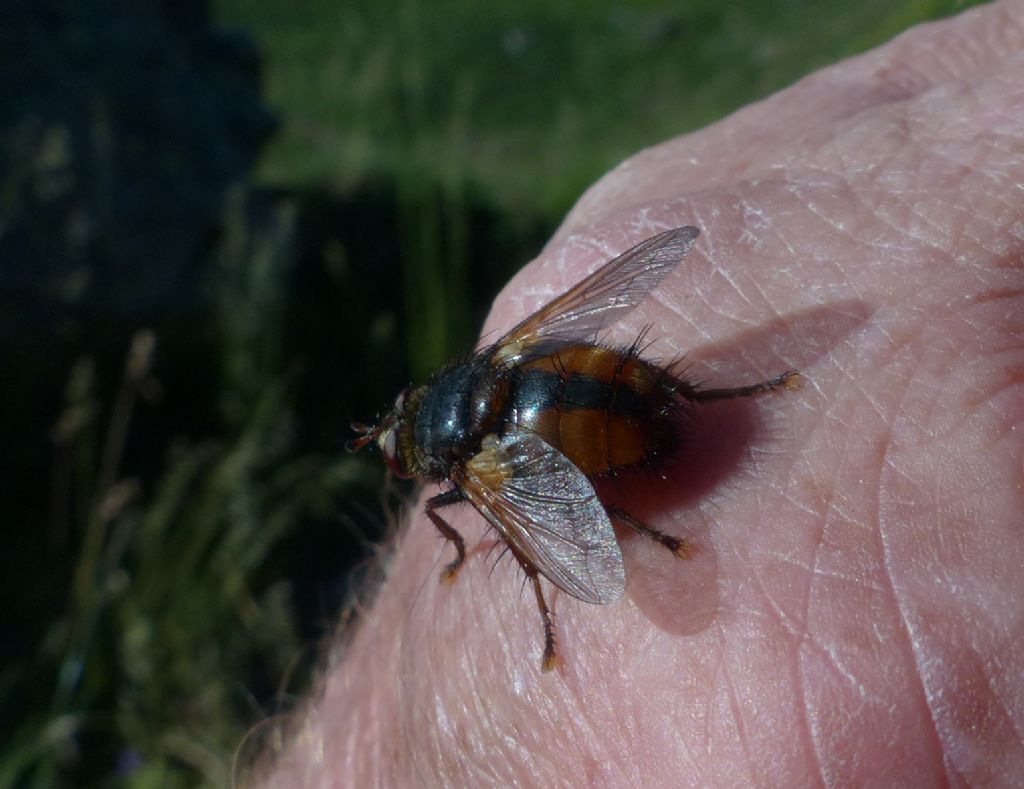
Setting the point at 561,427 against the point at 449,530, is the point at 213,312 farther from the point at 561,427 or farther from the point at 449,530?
the point at 561,427

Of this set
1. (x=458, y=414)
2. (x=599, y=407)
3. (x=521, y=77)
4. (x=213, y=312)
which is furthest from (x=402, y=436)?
(x=521, y=77)

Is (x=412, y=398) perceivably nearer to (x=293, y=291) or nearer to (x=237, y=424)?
(x=237, y=424)

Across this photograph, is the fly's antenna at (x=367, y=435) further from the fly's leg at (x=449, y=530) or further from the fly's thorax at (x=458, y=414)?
the fly's leg at (x=449, y=530)

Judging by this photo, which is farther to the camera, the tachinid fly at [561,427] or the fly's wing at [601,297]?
the fly's wing at [601,297]

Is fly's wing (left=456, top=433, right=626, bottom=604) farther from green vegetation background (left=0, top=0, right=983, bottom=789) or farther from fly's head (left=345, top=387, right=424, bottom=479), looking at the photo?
green vegetation background (left=0, top=0, right=983, bottom=789)

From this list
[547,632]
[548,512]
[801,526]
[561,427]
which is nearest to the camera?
[801,526]

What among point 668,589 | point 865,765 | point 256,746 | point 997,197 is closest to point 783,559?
point 668,589

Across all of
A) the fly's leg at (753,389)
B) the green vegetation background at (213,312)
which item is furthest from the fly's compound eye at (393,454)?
the fly's leg at (753,389)
